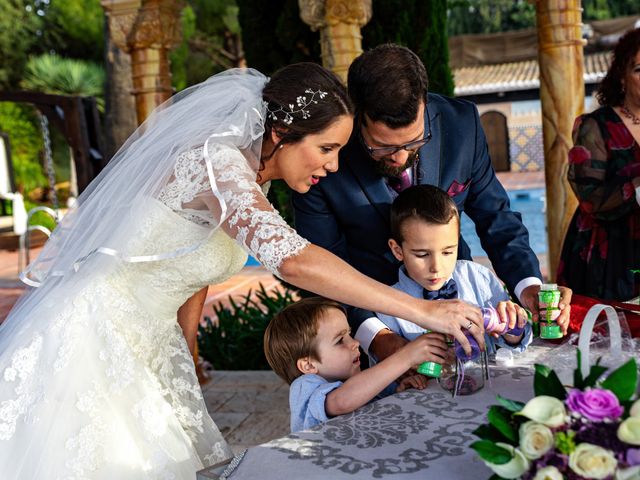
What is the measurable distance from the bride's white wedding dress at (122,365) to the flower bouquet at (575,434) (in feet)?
3.10

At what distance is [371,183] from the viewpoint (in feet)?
8.36

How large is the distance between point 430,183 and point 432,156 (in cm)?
9

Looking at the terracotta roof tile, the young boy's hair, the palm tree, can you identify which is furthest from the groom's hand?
the terracotta roof tile

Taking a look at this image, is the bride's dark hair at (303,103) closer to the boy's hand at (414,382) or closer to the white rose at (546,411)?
the boy's hand at (414,382)

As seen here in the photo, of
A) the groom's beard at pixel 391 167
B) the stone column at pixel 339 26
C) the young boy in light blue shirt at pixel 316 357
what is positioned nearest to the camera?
the young boy in light blue shirt at pixel 316 357

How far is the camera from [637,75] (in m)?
3.19

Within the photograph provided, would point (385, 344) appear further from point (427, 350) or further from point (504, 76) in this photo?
point (504, 76)

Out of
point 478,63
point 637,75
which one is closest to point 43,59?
point 478,63

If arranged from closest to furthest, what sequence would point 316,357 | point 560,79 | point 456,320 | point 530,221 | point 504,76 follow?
point 456,320, point 316,357, point 560,79, point 530,221, point 504,76

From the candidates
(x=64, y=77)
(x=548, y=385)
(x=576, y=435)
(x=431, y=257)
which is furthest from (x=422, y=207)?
(x=64, y=77)

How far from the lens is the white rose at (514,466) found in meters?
1.20

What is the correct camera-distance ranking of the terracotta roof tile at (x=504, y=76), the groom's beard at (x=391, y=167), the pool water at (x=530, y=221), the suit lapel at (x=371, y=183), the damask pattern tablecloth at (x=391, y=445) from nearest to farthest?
the damask pattern tablecloth at (x=391, y=445), the groom's beard at (x=391, y=167), the suit lapel at (x=371, y=183), the pool water at (x=530, y=221), the terracotta roof tile at (x=504, y=76)

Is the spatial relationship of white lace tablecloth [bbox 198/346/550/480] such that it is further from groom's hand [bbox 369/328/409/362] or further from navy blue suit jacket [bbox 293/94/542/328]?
navy blue suit jacket [bbox 293/94/542/328]

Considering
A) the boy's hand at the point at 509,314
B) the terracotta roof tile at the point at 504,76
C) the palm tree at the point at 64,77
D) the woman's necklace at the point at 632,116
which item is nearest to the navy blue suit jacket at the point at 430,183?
the boy's hand at the point at 509,314
